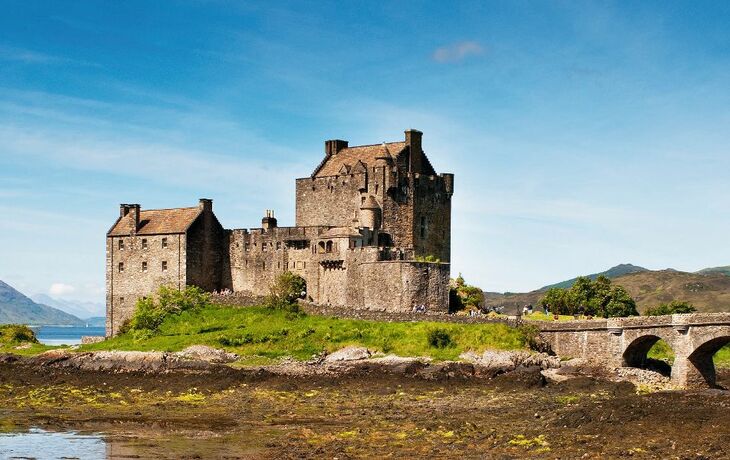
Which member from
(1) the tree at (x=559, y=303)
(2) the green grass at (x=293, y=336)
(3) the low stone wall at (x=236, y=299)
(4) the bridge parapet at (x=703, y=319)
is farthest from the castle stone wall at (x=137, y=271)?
(4) the bridge parapet at (x=703, y=319)

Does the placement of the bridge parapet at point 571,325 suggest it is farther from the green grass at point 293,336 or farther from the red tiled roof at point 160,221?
the red tiled roof at point 160,221

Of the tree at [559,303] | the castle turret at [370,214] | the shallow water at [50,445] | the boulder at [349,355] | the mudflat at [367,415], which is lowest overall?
the shallow water at [50,445]

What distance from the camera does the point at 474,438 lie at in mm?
37219

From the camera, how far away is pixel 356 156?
272 feet

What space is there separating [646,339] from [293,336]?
73.7ft

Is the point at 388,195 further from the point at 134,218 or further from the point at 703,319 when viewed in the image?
the point at 703,319

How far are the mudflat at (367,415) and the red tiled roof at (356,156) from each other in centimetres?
2558

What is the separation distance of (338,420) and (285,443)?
5.69 metres

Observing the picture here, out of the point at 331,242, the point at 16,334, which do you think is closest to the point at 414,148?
the point at 331,242

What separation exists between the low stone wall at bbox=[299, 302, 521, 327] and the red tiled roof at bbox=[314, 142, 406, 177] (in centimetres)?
1363

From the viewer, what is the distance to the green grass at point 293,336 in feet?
198

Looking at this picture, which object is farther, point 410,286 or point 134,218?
point 134,218

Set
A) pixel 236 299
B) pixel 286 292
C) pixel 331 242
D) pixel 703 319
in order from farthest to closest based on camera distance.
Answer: pixel 236 299, pixel 331 242, pixel 286 292, pixel 703 319

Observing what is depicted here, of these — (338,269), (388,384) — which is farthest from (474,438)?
(338,269)
